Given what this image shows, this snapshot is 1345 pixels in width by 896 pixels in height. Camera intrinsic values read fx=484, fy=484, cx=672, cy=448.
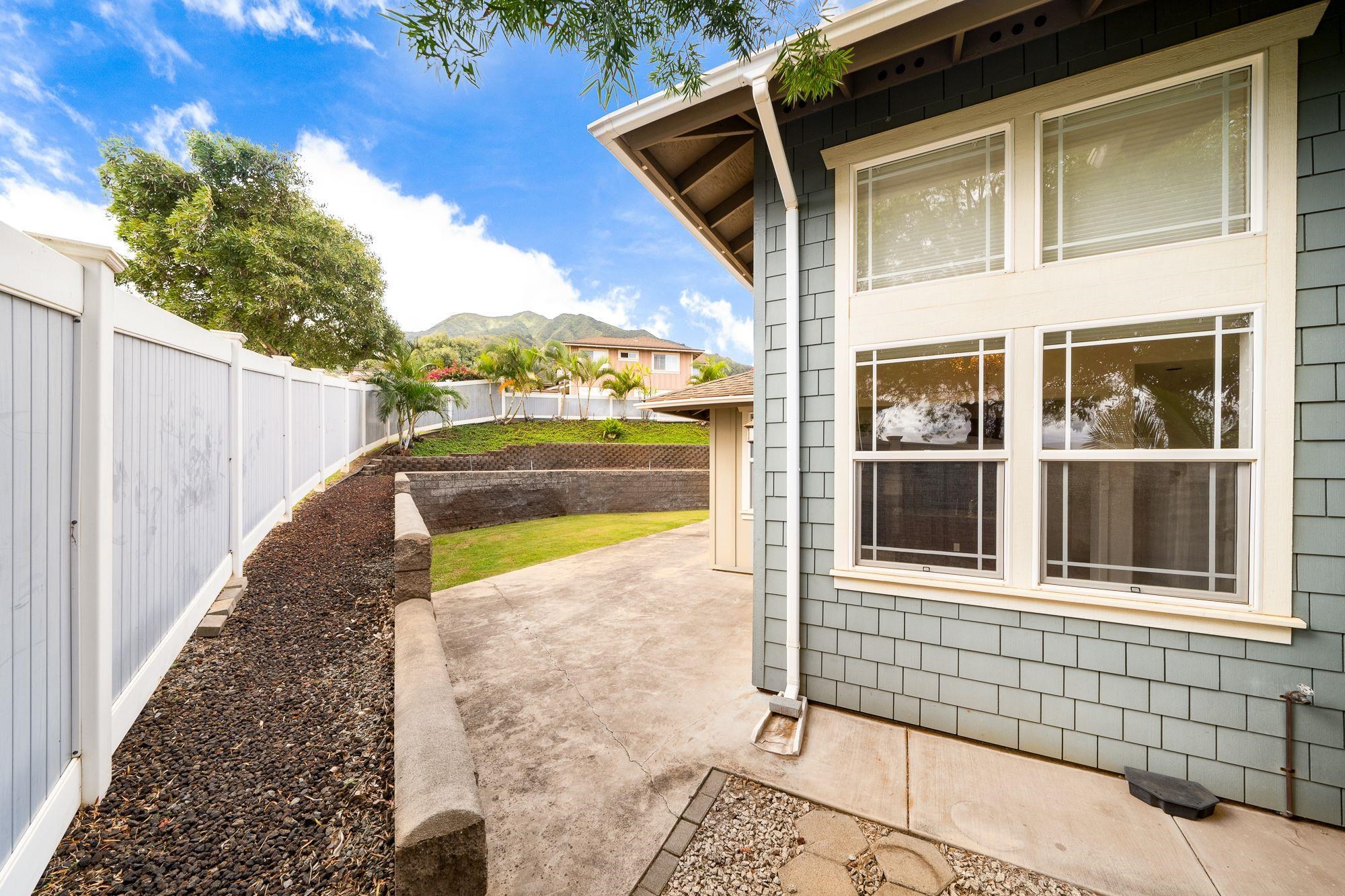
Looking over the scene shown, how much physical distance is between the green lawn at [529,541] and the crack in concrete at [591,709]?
5.12 ft

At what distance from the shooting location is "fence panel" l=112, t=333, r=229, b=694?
215cm

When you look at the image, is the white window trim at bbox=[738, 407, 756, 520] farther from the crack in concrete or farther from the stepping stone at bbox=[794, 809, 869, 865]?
the stepping stone at bbox=[794, 809, 869, 865]

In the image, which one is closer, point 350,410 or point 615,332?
point 350,410

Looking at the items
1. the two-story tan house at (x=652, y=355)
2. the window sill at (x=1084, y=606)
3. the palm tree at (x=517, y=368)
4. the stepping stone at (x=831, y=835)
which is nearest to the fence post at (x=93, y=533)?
the stepping stone at (x=831, y=835)

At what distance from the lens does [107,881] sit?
151 cm

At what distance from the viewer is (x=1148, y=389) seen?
8.89 feet

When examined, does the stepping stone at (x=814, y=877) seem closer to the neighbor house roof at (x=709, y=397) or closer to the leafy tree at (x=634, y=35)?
the leafy tree at (x=634, y=35)

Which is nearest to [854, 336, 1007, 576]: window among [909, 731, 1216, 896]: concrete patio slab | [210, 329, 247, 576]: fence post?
[909, 731, 1216, 896]: concrete patio slab

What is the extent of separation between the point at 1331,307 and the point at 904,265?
1.96m

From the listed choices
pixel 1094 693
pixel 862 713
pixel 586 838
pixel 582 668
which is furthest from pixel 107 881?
pixel 1094 693

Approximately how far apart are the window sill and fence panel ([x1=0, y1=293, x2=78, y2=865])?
3650 mm

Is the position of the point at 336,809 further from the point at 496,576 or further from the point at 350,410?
the point at 350,410

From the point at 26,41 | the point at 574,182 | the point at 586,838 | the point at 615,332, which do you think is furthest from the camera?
the point at 615,332

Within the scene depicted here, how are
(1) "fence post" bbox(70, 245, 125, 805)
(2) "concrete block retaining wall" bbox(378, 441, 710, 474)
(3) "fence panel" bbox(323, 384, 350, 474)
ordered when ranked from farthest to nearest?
(2) "concrete block retaining wall" bbox(378, 441, 710, 474) < (3) "fence panel" bbox(323, 384, 350, 474) < (1) "fence post" bbox(70, 245, 125, 805)
